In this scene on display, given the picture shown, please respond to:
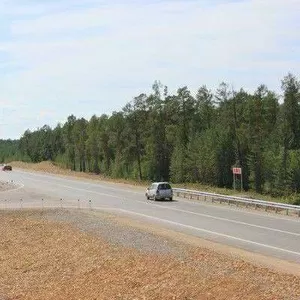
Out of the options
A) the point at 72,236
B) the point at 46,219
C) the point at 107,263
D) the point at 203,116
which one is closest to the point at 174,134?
the point at 203,116

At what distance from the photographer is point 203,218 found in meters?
36.3

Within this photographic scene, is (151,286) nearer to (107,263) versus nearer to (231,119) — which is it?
(107,263)

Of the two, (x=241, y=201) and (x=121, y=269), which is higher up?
(x=241, y=201)

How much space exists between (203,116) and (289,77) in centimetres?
2221

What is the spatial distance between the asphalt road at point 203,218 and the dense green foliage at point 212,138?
2724 centimetres

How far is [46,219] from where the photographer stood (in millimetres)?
36656

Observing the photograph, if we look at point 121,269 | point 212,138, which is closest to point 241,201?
point 121,269

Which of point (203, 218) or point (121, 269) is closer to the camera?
point (121, 269)

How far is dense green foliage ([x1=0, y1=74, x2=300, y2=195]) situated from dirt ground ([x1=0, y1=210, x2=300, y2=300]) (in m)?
52.6

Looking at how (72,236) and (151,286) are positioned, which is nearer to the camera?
(151,286)

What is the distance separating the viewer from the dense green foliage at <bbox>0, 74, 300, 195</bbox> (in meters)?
81.7

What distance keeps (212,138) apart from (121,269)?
71.3 meters

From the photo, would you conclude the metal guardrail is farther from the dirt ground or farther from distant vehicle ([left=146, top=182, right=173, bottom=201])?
the dirt ground

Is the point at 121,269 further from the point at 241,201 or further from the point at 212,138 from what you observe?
the point at 212,138
